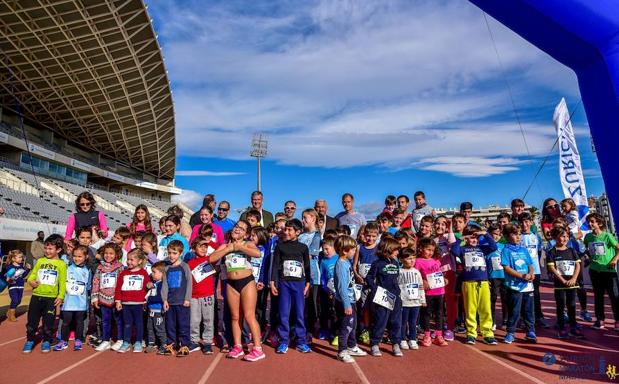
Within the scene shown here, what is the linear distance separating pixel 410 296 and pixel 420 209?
2.73 m

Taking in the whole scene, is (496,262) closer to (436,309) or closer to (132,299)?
(436,309)

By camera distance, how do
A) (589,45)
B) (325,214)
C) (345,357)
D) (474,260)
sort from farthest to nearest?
(325,214) < (474,260) < (345,357) < (589,45)

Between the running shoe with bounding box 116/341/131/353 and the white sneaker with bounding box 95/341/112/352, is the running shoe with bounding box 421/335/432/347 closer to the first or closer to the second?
the running shoe with bounding box 116/341/131/353

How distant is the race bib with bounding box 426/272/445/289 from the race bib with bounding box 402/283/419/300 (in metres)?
0.33

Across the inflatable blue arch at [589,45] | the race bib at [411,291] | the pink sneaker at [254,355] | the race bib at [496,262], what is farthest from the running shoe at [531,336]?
the pink sneaker at [254,355]

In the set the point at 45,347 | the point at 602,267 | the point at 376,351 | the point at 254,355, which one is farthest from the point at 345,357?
the point at 602,267

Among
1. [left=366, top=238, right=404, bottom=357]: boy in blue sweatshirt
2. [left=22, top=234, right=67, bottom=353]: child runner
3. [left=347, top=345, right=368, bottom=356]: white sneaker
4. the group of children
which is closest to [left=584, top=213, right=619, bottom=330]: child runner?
the group of children

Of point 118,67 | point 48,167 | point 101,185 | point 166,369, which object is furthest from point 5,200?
point 101,185

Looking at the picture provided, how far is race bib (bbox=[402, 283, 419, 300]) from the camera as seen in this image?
479cm

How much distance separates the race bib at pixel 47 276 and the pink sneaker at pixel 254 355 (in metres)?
2.78

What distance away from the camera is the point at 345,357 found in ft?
14.0

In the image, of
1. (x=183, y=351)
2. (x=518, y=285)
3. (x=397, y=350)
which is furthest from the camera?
(x=518, y=285)

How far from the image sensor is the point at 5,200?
2044cm

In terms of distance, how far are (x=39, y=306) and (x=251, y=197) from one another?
11.1 feet
